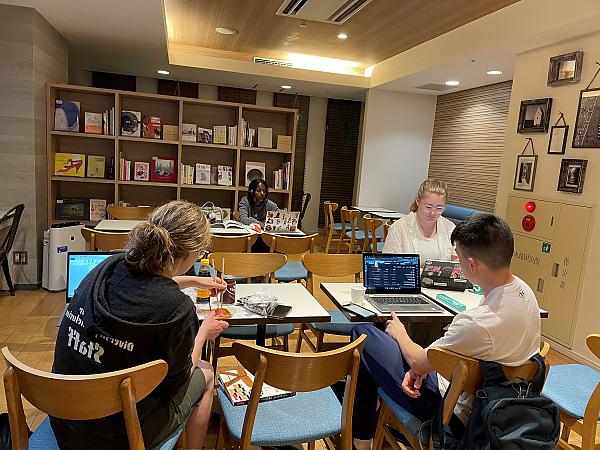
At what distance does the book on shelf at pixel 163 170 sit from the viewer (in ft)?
18.4

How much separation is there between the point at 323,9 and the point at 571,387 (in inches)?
150

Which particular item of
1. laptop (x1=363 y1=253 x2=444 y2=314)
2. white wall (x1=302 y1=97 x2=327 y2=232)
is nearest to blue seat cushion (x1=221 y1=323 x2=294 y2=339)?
laptop (x1=363 y1=253 x2=444 y2=314)

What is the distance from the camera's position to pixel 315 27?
5.17 m

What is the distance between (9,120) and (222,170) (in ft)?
7.76

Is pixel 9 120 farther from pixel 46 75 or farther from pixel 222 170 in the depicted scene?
pixel 222 170

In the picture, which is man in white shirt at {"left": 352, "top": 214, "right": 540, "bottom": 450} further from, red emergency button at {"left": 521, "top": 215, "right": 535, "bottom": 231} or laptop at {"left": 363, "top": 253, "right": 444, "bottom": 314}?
red emergency button at {"left": 521, "top": 215, "right": 535, "bottom": 231}

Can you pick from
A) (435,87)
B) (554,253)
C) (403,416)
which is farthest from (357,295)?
(435,87)

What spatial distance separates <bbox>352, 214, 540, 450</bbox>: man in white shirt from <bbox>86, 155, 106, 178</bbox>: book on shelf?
4562 millimetres

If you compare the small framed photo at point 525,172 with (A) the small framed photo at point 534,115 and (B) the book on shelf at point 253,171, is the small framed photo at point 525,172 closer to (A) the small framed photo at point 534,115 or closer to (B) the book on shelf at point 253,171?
(A) the small framed photo at point 534,115

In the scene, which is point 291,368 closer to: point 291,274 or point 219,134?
point 291,274

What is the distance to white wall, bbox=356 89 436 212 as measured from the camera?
23.7 ft

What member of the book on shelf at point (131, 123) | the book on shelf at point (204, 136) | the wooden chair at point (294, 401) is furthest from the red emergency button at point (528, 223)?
the book on shelf at point (131, 123)

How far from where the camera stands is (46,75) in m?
4.63

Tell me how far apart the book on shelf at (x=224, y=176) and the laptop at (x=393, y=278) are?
3571 mm
